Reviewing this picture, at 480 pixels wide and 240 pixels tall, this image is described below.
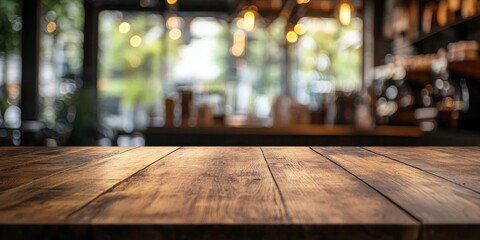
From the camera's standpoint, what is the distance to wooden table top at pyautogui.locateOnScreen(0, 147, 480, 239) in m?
0.85

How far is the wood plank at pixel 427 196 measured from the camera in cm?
86

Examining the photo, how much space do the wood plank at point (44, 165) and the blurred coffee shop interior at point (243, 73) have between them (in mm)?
2725

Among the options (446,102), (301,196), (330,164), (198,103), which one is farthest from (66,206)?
(198,103)

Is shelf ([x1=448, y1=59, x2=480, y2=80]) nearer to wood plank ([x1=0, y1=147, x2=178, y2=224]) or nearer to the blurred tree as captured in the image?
wood plank ([x1=0, y1=147, x2=178, y2=224])

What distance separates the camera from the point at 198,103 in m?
6.20

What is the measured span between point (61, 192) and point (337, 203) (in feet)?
1.57

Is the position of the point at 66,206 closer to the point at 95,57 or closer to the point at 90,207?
the point at 90,207

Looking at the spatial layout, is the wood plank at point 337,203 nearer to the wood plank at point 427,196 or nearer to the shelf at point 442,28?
the wood plank at point 427,196

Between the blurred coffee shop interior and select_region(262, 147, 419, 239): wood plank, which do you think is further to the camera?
the blurred coffee shop interior

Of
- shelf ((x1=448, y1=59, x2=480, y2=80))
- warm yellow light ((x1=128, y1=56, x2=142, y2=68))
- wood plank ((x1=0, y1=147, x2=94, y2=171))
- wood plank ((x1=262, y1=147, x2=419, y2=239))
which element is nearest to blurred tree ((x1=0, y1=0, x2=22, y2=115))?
warm yellow light ((x1=128, y1=56, x2=142, y2=68))

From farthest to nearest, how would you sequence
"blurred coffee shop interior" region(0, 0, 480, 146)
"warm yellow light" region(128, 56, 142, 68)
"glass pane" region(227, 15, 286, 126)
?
"warm yellow light" region(128, 56, 142, 68) < "glass pane" region(227, 15, 286, 126) < "blurred coffee shop interior" region(0, 0, 480, 146)

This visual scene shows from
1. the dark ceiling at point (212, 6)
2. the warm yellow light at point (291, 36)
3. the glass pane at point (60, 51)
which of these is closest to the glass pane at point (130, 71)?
the glass pane at point (60, 51)

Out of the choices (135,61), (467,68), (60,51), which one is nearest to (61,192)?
(467,68)

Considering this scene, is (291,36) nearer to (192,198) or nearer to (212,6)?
(212,6)
